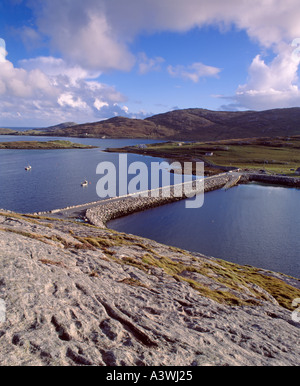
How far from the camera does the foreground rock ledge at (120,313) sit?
10.8 m

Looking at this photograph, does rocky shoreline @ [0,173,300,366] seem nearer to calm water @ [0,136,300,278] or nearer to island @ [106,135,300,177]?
calm water @ [0,136,300,278]

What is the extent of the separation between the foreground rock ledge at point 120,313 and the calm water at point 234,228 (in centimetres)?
1620

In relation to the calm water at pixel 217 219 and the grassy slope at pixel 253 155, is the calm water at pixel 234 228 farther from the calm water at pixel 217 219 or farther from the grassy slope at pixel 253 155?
the grassy slope at pixel 253 155

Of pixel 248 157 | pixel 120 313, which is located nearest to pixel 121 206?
pixel 120 313

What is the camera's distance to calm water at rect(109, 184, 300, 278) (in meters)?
40.9

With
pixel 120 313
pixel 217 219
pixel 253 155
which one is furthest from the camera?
pixel 253 155

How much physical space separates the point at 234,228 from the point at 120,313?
43.3 metres

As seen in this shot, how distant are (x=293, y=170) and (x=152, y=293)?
398 ft

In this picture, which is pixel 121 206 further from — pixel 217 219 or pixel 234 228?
pixel 234 228

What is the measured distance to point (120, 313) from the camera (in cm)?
1384

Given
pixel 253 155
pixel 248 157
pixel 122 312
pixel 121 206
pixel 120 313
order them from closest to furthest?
1. pixel 120 313
2. pixel 122 312
3. pixel 121 206
4. pixel 248 157
5. pixel 253 155

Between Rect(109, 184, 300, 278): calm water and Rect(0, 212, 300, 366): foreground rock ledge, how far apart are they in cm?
1620

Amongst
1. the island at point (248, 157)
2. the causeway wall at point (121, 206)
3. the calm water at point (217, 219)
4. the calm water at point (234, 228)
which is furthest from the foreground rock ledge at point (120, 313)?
the island at point (248, 157)

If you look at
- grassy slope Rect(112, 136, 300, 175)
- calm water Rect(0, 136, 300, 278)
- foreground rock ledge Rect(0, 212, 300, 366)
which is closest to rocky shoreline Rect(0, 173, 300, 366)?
foreground rock ledge Rect(0, 212, 300, 366)
